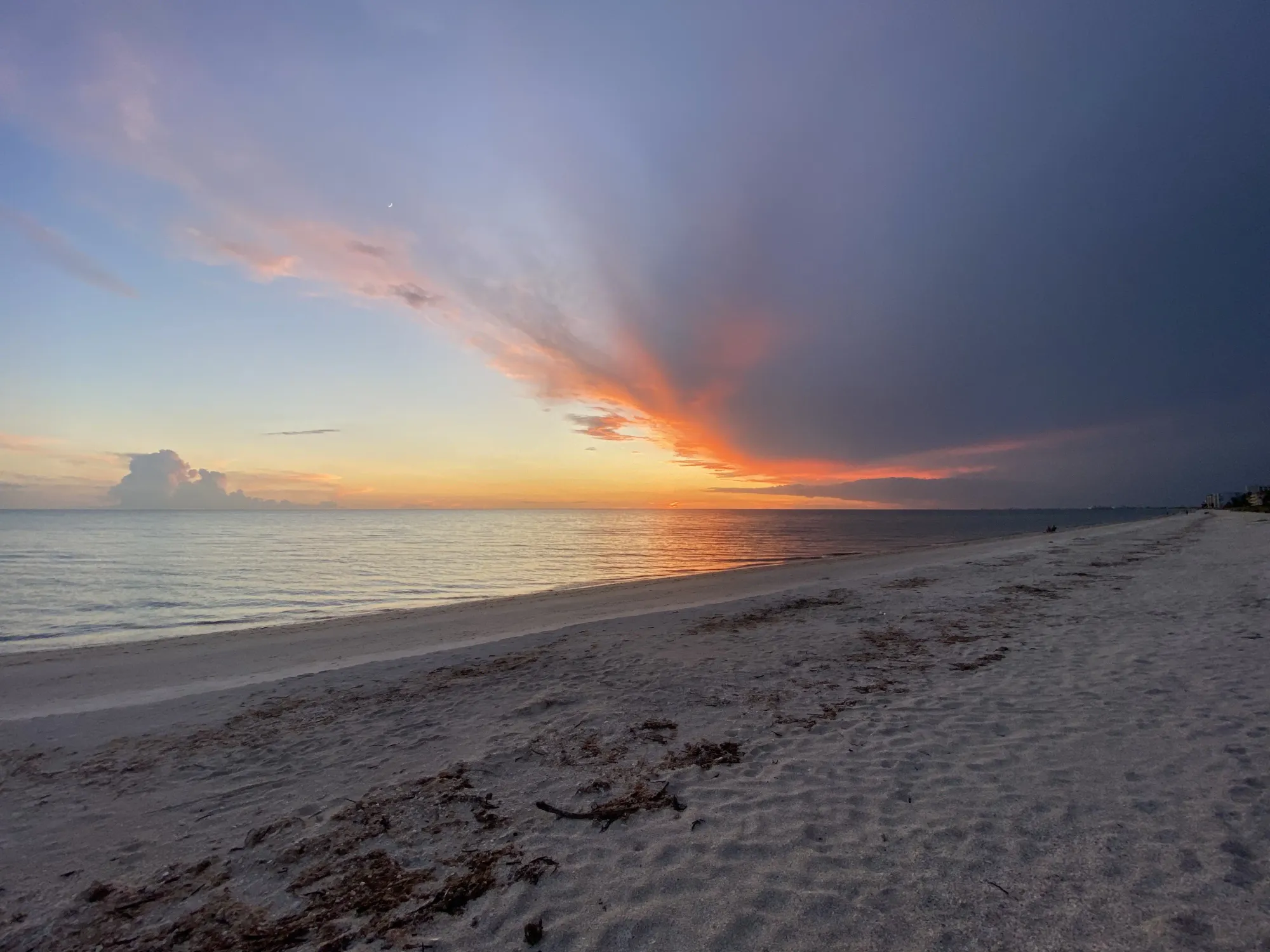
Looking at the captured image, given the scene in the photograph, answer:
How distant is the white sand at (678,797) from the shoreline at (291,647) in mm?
286

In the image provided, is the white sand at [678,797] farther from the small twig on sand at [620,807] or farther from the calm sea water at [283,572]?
the calm sea water at [283,572]

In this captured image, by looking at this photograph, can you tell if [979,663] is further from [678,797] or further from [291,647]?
[291,647]

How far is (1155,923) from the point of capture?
3.53 meters

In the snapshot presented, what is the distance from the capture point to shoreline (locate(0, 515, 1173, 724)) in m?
11.5

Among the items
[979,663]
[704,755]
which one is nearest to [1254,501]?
[979,663]

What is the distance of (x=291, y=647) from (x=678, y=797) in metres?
13.8

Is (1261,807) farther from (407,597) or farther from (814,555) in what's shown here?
(814,555)

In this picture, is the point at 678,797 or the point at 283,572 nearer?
the point at 678,797

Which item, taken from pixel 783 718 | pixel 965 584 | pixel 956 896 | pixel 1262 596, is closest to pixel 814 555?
pixel 965 584

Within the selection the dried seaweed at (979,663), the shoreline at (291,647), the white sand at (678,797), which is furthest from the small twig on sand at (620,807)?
the shoreline at (291,647)

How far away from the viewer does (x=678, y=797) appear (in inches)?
220

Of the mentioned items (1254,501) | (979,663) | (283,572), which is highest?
(1254,501)

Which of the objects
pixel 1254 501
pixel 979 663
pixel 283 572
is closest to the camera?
pixel 979 663

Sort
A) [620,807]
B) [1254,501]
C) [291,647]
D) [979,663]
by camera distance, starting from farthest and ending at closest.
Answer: [1254,501] < [291,647] < [979,663] < [620,807]
